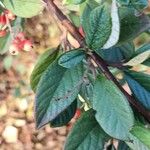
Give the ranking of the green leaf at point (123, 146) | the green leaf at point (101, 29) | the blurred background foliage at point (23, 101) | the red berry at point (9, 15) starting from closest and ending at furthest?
1. the green leaf at point (101, 29)
2. the green leaf at point (123, 146)
3. the red berry at point (9, 15)
4. the blurred background foliage at point (23, 101)

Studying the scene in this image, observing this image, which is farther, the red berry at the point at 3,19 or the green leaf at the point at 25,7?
the red berry at the point at 3,19

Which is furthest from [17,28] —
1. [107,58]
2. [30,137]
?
[30,137]

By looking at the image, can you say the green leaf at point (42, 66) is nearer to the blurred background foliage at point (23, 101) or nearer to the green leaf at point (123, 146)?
the green leaf at point (123, 146)

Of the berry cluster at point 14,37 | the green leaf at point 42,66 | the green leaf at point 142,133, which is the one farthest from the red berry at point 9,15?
the green leaf at point 142,133

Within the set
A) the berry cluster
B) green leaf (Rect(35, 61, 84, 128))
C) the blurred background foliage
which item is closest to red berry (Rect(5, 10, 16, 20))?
the berry cluster

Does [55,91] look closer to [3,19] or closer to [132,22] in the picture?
[132,22]
